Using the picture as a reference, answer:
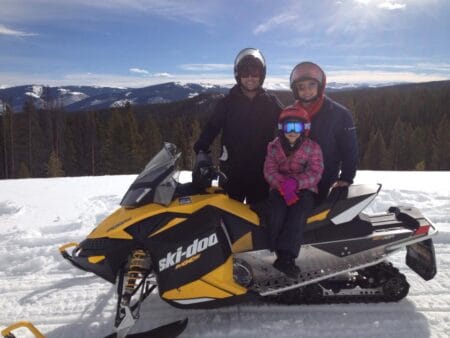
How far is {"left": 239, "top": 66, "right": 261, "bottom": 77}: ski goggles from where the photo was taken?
132 inches

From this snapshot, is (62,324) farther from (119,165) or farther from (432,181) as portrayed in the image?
(119,165)

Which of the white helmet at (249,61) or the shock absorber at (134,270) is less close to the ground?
the white helmet at (249,61)

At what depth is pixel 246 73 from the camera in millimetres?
3361

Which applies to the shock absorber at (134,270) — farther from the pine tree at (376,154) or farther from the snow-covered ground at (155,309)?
the pine tree at (376,154)

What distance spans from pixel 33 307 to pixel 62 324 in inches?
16.3

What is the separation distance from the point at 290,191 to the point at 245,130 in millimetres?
934

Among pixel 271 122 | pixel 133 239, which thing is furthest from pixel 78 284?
pixel 271 122

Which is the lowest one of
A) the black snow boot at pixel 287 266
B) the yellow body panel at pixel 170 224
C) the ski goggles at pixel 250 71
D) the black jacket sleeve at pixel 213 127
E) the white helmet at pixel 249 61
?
Result: the black snow boot at pixel 287 266

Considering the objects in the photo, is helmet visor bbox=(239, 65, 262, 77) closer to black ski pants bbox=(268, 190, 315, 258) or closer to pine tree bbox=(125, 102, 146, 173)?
black ski pants bbox=(268, 190, 315, 258)

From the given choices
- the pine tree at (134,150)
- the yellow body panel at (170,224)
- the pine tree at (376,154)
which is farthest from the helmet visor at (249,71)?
the pine tree at (376,154)

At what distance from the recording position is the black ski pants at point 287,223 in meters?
2.81

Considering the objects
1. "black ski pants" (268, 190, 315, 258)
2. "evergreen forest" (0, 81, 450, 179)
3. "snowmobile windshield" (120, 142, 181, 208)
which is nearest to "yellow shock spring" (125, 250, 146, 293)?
"snowmobile windshield" (120, 142, 181, 208)

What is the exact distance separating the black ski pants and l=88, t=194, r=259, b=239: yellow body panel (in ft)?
0.56

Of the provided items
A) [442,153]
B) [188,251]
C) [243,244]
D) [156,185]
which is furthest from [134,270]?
[442,153]
